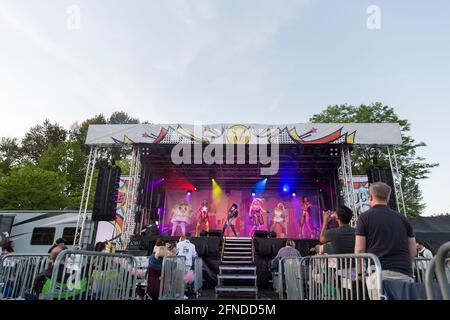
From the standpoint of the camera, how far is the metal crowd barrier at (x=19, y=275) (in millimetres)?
5172

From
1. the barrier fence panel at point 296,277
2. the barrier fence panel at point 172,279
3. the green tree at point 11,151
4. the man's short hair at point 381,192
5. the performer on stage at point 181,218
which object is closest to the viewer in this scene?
the man's short hair at point 381,192

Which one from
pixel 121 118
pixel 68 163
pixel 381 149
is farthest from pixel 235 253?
pixel 121 118

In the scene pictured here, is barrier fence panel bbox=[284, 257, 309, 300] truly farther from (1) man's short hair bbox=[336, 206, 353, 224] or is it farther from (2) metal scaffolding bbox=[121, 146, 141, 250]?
(2) metal scaffolding bbox=[121, 146, 141, 250]

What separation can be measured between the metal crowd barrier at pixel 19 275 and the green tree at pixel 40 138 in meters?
33.3

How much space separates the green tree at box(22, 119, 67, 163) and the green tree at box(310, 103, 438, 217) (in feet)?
102

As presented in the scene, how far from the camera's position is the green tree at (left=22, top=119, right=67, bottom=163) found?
109 ft

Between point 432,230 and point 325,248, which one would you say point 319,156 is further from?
point 325,248

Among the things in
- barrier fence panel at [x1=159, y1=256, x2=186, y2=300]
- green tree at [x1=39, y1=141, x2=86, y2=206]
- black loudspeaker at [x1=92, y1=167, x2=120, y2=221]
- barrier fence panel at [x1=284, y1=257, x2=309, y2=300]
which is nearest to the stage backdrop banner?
black loudspeaker at [x1=92, y1=167, x2=120, y2=221]

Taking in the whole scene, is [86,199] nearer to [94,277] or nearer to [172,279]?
[172,279]

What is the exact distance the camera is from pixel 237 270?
967cm

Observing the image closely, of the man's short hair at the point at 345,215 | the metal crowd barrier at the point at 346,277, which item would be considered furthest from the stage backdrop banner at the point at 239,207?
the man's short hair at the point at 345,215

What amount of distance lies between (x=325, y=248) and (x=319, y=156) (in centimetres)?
900

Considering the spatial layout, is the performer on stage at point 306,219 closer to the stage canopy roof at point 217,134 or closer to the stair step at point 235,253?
the stair step at point 235,253
